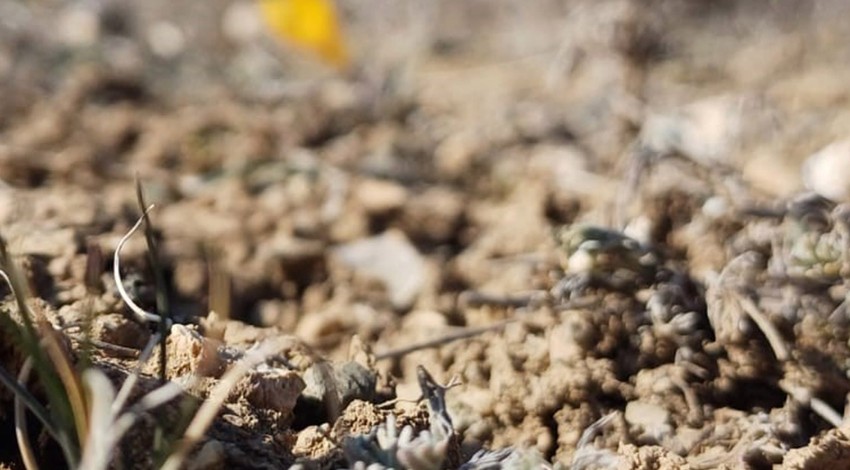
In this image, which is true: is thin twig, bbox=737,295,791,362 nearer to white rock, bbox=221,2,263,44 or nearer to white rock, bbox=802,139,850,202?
white rock, bbox=802,139,850,202

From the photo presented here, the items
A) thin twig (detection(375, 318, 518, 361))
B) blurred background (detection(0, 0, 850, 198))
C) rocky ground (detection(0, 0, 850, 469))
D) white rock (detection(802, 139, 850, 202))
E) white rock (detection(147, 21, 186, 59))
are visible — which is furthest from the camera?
white rock (detection(147, 21, 186, 59))

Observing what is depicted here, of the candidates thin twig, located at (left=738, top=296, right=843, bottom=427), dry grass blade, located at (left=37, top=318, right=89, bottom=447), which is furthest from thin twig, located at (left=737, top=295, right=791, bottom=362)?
dry grass blade, located at (left=37, top=318, right=89, bottom=447)

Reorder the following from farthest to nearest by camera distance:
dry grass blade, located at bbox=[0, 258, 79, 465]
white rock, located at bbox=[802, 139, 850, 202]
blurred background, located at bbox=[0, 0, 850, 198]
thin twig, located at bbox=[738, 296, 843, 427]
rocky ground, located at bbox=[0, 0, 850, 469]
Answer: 1. blurred background, located at bbox=[0, 0, 850, 198]
2. white rock, located at bbox=[802, 139, 850, 202]
3. thin twig, located at bbox=[738, 296, 843, 427]
4. rocky ground, located at bbox=[0, 0, 850, 469]
5. dry grass blade, located at bbox=[0, 258, 79, 465]

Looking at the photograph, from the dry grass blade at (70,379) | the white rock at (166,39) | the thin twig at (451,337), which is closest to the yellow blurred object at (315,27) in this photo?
the white rock at (166,39)

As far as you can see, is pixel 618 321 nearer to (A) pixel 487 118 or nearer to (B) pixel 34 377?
(B) pixel 34 377

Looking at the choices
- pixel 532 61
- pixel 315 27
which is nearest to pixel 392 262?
pixel 315 27

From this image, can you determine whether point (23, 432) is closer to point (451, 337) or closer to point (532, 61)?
point (451, 337)

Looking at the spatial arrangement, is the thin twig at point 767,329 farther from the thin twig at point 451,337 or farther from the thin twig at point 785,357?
the thin twig at point 451,337

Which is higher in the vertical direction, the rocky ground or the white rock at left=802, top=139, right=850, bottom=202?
the white rock at left=802, top=139, right=850, bottom=202
